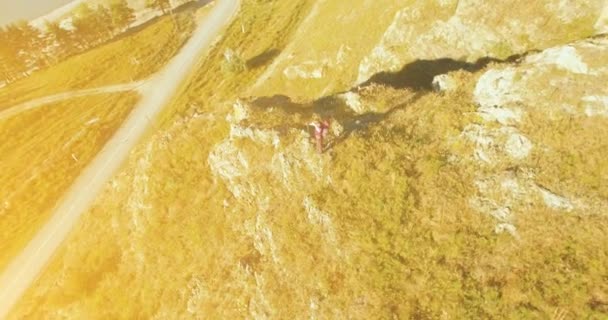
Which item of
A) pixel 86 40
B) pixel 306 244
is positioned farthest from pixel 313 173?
pixel 86 40

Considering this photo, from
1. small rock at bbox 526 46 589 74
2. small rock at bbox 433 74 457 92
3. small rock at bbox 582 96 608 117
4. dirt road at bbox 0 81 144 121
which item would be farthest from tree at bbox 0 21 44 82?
small rock at bbox 582 96 608 117

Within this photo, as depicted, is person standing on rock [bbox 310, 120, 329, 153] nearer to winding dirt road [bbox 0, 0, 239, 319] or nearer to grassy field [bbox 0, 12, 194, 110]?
winding dirt road [bbox 0, 0, 239, 319]

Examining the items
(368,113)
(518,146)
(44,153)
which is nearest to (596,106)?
(518,146)

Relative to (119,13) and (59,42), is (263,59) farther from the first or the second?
(59,42)

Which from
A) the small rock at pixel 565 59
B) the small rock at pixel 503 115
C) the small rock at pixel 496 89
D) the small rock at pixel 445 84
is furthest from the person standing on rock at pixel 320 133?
the small rock at pixel 565 59

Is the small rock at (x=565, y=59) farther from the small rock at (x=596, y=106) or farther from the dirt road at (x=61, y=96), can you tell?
the dirt road at (x=61, y=96)

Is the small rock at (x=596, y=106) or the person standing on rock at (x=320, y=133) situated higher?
the person standing on rock at (x=320, y=133)
